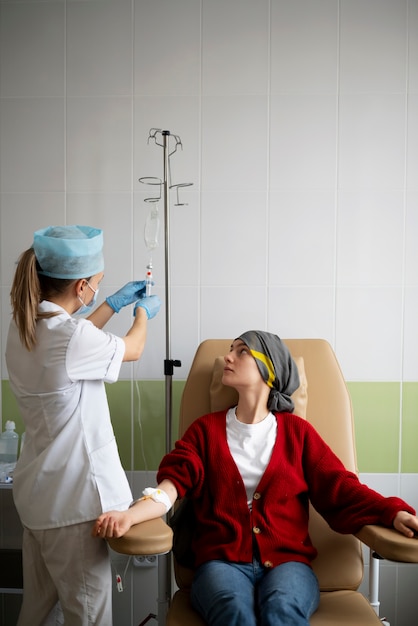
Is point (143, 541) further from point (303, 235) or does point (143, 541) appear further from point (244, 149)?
point (244, 149)

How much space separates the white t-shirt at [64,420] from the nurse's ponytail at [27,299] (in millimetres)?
27

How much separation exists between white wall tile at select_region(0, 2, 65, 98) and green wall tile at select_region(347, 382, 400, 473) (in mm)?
1666

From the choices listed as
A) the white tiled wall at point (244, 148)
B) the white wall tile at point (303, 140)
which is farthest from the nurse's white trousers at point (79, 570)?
the white wall tile at point (303, 140)

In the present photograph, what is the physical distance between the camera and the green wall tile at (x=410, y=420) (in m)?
2.52

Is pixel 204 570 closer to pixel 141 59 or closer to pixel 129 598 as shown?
pixel 129 598

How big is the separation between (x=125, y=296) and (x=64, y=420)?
0.53 metres

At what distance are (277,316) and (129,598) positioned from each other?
126 centimetres

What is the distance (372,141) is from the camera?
2.51 metres

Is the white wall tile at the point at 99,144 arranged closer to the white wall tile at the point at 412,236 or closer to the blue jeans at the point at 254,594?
the white wall tile at the point at 412,236

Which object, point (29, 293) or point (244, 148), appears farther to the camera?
point (244, 148)

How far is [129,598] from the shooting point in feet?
8.49

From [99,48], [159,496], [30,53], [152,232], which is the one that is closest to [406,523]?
[159,496]

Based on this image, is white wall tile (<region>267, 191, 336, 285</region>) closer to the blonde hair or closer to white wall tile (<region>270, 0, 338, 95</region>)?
white wall tile (<region>270, 0, 338, 95</region>)

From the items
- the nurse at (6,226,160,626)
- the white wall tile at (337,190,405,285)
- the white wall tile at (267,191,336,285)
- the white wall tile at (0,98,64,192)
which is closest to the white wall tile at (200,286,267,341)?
the white wall tile at (267,191,336,285)
